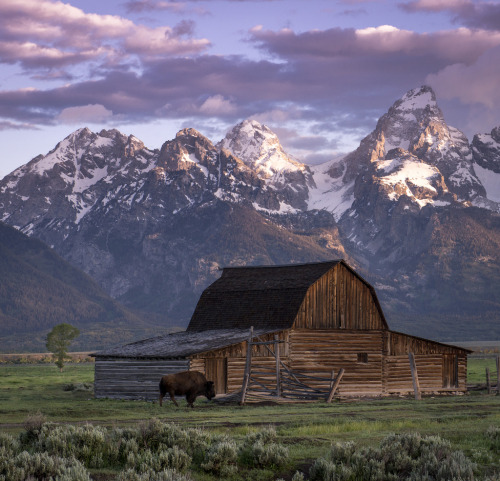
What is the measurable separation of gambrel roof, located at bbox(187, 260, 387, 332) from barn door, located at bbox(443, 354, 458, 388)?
5173 millimetres

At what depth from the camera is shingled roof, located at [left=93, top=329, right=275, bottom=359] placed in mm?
47263

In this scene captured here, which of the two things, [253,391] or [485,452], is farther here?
[253,391]

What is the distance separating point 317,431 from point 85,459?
29.4ft

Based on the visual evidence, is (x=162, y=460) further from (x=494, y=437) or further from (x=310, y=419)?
(x=310, y=419)

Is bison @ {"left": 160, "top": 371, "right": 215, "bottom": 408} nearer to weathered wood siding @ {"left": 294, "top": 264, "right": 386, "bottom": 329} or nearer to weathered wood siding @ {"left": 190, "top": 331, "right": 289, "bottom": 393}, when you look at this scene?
weathered wood siding @ {"left": 190, "top": 331, "right": 289, "bottom": 393}

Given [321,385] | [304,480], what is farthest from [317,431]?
[321,385]

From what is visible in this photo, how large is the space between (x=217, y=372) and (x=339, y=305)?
9.14 meters

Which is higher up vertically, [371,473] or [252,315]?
[252,315]

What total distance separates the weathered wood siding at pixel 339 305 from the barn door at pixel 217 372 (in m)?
5.19

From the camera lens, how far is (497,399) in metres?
44.2

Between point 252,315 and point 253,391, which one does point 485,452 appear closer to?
point 253,391

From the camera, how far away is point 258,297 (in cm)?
5497

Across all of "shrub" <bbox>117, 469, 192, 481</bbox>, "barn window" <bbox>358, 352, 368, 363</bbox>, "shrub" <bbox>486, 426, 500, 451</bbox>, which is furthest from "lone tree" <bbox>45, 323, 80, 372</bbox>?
"shrub" <bbox>117, 469, 192, 481</bbox>

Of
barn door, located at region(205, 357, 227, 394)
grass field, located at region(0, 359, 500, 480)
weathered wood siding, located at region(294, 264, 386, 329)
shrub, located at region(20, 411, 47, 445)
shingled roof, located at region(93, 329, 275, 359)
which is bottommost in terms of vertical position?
grass field, located at region(0, 359, 500, 480)
